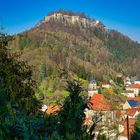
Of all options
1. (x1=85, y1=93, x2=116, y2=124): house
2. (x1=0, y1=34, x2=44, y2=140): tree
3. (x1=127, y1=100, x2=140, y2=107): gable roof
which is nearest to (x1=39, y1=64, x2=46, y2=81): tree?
(x1=85, y1=93, x2=116, y2=124): house

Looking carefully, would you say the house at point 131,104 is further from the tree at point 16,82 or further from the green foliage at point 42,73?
the tree at point 16,82

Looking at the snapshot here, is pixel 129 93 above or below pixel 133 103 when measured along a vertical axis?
above

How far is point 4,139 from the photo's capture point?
252 inches

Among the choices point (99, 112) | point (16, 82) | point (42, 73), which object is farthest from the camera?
point (42, 73)

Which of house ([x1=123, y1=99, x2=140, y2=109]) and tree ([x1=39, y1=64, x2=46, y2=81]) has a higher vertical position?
tree ([x1=39, y1=64, x2=46, y2=81])

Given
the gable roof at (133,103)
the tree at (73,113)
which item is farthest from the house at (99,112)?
the gable roof at (133,103)

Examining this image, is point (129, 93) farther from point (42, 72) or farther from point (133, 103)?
point (133, 103)

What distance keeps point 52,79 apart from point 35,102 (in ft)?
323

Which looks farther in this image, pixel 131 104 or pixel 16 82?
pixel 131 104

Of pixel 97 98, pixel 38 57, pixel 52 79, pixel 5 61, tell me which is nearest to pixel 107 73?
pixel 38 57

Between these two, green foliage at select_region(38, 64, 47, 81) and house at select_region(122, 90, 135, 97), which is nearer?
green foliage at select_region(38, 64, 47, 81)

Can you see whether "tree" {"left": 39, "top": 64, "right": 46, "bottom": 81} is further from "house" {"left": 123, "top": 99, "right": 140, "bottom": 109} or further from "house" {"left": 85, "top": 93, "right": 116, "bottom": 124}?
"house" {"left": 123, "top": 99, "right": 140, "bottom": 109}

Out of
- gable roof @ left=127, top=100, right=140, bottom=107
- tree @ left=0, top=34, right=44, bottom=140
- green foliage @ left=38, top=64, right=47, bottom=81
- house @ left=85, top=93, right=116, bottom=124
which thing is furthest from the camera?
green foliage @ left=38, top=64, right=47, bottom=81

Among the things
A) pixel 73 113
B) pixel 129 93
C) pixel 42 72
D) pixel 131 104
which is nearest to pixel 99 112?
pixel 73 113
